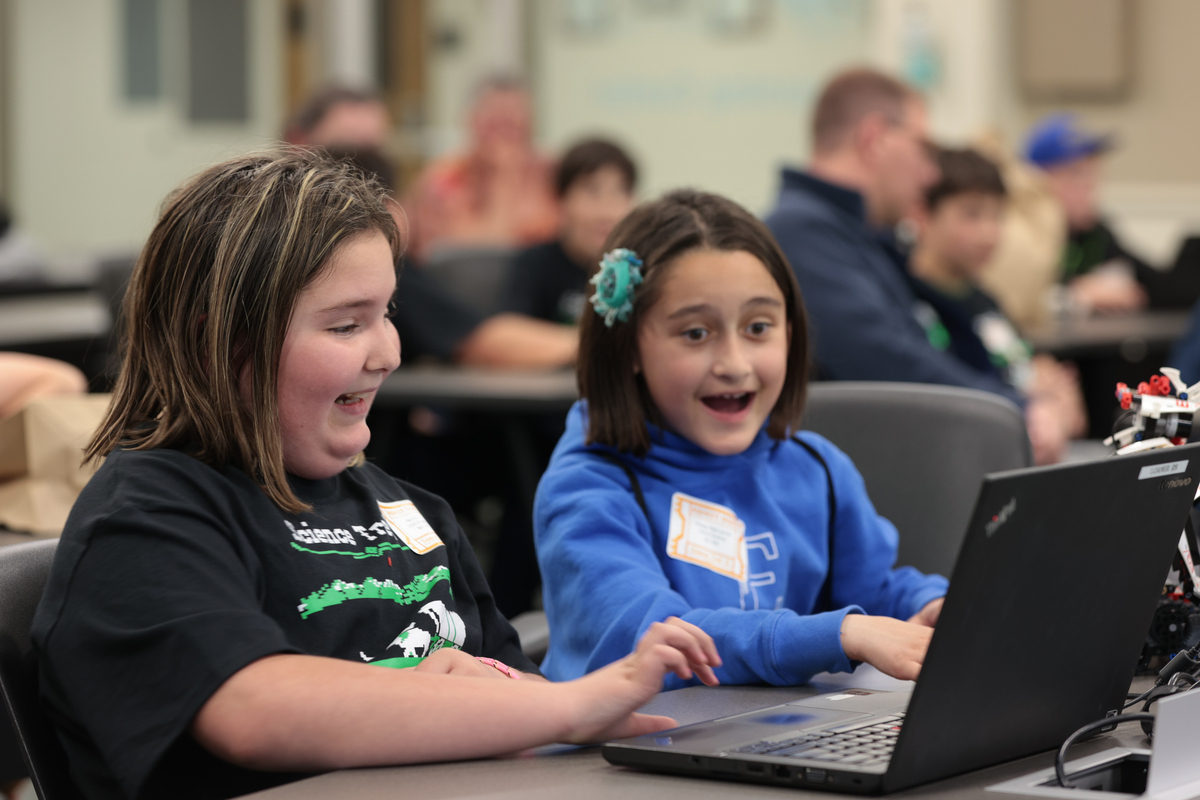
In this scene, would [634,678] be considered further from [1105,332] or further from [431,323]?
[1105,332]

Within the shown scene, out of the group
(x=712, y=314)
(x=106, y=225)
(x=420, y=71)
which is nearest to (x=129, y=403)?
(x=712, y=314)

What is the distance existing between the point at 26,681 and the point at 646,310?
0.75m

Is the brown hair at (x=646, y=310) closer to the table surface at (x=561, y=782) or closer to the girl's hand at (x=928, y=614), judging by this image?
the girl's hand at (x=928, y=614)

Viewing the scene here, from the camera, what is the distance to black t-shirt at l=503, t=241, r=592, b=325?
4.31 metres

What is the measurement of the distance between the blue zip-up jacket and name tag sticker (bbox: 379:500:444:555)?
1807mm

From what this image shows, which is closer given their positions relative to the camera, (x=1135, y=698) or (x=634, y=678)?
(x=634, y=678)

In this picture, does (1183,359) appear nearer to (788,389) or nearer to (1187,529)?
(788,389)

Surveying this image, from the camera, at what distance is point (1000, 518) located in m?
0.85

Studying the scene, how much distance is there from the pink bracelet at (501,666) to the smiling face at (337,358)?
8.1 inches

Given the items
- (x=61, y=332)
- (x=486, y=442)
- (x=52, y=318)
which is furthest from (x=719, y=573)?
(x=52, y=318)

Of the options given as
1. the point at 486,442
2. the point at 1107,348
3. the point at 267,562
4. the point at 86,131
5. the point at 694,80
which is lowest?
the point at 486,442

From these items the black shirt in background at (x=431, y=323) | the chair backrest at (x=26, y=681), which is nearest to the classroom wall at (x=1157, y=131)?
the black shirt in background at (x=431, y=323)

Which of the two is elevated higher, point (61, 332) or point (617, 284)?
point (617, 284)

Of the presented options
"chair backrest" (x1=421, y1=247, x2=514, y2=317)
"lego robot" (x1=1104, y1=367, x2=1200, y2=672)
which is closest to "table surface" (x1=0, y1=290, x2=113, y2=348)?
"chair backrest" (x1=421, y1=247, x2=514, y2=317)
